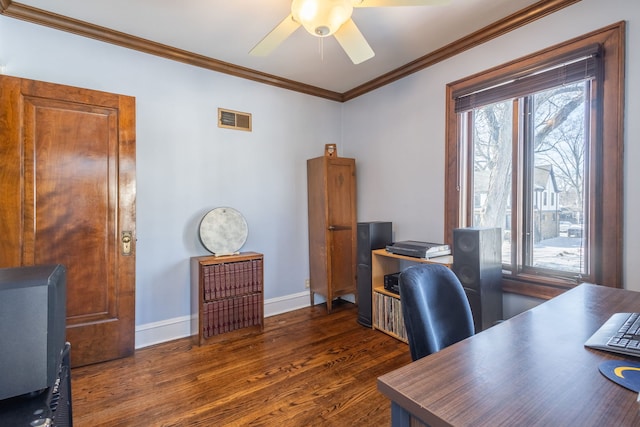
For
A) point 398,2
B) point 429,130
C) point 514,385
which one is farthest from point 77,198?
point 429,130

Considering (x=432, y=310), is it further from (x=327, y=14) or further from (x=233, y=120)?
(x=233, y=120)

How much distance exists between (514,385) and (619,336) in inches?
21.4

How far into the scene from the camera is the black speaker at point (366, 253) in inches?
116

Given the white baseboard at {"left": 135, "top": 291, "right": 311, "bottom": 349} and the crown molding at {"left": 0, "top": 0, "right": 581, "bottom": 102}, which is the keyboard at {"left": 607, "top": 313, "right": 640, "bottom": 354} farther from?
the white baseboard at {"left": 135, "top": 291, "right": 311, "bottom": 349}

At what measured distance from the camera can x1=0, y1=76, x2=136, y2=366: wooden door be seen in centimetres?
206

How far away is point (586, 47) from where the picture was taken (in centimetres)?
192

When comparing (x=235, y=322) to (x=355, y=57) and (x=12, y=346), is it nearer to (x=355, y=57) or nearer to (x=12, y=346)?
(x=12, y=346)

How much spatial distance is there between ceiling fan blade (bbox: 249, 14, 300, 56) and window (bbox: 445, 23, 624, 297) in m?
1.57

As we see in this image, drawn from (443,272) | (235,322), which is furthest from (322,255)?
(443,272)

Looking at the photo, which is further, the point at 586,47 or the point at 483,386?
the point at 586,47

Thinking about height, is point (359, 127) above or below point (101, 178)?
above

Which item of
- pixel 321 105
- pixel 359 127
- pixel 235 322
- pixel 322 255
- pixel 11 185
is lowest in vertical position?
pixel 235 322

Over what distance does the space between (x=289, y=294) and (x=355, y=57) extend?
2478 mm

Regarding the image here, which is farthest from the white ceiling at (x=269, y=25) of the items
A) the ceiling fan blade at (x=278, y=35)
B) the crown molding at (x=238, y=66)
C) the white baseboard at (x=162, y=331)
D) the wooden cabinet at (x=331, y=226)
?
the white baseboard at (x=162, y=331)
